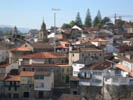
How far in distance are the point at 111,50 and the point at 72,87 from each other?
2053 centimetres

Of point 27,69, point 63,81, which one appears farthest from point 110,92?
point 27,69

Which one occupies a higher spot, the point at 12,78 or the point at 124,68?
the point at 124,68

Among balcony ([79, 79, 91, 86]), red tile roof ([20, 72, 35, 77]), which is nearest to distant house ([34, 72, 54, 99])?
red tile roof ([20, 72, 35, 77])

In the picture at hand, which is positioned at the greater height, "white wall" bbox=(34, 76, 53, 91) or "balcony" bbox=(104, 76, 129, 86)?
"balcony" bbox=(104, 76, 129, 86)

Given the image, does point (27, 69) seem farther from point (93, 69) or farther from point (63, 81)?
point (93, 69)

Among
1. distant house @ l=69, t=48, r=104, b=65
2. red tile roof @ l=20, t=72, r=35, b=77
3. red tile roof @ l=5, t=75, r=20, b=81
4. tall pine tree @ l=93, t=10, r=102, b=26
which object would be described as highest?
tall pine tree @ l=93, t=10, r=102, b=26

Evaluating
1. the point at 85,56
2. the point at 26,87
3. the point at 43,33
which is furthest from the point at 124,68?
the point at 43,33

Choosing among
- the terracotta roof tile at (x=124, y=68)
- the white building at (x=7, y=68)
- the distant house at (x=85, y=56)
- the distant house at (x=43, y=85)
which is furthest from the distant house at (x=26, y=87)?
the terracotta roof tile at (x=124, y=68)

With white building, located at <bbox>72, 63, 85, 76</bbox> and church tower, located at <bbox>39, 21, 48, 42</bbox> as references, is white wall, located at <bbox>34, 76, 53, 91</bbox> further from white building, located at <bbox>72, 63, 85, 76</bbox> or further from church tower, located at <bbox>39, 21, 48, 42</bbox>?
church tower, located at <bbox>39, 21, 48, 42</bbox>

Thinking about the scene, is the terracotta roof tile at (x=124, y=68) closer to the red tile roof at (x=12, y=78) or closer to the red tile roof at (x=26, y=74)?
the red tile roof at (x=26, y=74)

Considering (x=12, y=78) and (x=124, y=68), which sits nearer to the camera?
(x=12, y=78)

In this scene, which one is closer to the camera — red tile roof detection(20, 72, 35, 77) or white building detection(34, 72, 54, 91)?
white building detection(34, 72, 54, 91)

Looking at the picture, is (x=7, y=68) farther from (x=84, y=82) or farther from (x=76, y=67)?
(x=84, y=82)

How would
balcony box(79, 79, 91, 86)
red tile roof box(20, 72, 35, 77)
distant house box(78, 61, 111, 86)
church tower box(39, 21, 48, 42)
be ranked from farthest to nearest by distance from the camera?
church tower box(39, 21, 48, 42) → red tile roof box(20, 72, 35, 77) → balcony box(79, 79, 91, 86) → distant house box(78, 61, 111, 86)
